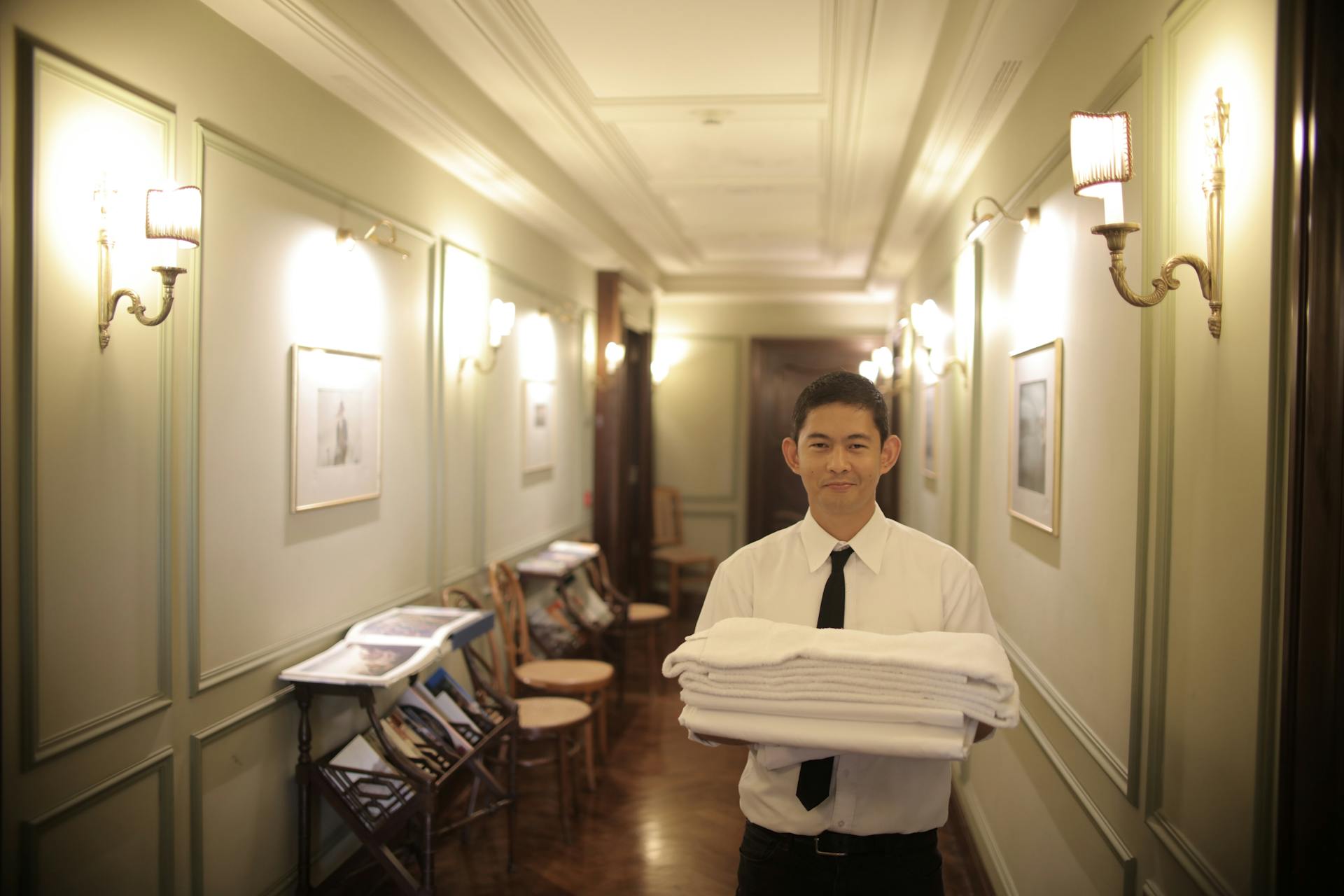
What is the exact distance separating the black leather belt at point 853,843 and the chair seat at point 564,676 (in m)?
2.53

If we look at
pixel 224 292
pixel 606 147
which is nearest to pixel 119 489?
pixel 224 292

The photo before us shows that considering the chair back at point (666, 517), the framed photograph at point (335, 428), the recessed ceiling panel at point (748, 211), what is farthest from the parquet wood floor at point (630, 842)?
the chair back at point (666, 517)

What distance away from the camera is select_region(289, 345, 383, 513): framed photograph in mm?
2660

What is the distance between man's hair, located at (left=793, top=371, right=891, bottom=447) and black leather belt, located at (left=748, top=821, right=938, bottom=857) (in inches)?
25.1

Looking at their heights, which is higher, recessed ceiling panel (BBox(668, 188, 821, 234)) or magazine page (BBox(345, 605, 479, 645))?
recessed ceiling panel (BBox(668, 188, 821, 234))

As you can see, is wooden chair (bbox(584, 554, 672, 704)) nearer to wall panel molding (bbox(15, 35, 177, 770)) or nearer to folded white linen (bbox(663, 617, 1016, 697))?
wall panel molding (bbox(15, 35, 177, 770))

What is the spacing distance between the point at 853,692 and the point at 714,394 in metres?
7.29

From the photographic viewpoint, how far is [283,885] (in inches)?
104

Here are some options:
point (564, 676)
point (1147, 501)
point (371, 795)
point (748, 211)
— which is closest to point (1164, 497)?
point (1147, 501)

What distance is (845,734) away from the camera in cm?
115

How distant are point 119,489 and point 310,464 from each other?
0.80m

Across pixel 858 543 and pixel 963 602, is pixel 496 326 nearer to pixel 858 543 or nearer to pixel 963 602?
pixel 858 543

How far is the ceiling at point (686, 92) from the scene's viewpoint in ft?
8.54

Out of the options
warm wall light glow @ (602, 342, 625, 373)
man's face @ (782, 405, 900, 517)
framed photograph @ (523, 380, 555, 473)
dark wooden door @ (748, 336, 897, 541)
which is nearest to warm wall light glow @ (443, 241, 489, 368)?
framed photograph @ (523, 380, 555, 473)
